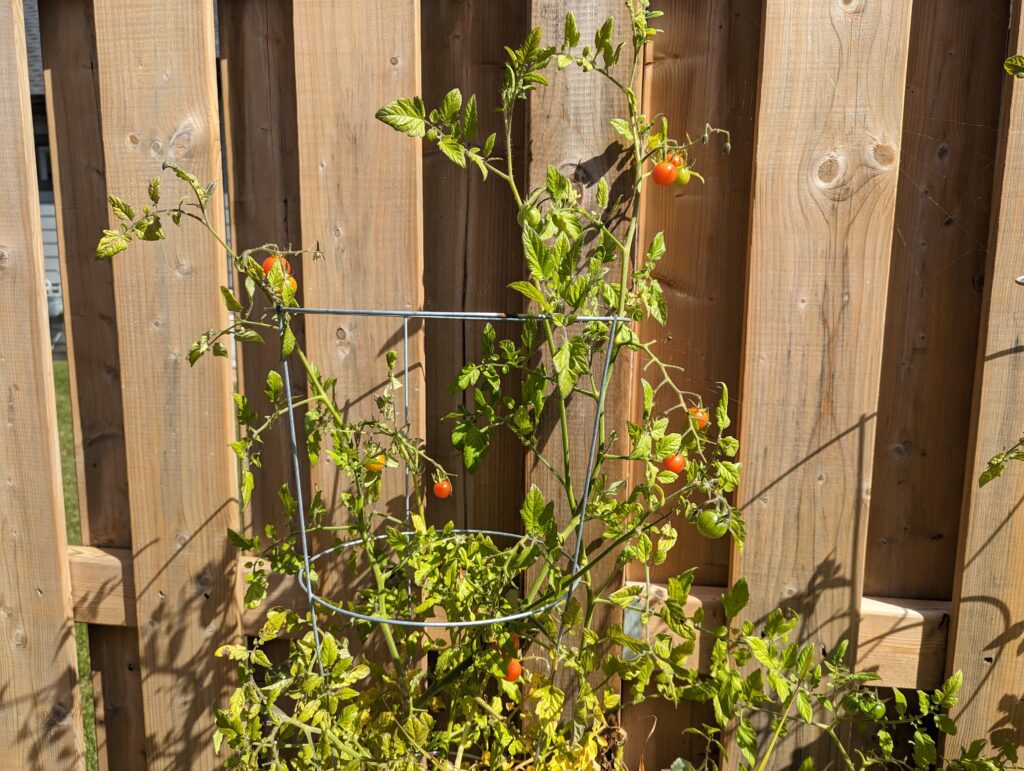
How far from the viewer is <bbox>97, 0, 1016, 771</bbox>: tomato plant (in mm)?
1210

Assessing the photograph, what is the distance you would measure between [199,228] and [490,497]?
2.57 ft

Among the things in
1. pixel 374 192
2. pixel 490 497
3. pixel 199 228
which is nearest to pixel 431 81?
pixel 374 192

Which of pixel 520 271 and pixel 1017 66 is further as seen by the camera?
pixel 520 271

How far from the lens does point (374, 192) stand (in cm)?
155

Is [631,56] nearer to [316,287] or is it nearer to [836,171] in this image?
[836,171]

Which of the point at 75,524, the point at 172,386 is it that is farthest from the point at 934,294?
the point at 75,524

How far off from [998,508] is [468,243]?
1.09 meters

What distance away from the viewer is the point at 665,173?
1.32m

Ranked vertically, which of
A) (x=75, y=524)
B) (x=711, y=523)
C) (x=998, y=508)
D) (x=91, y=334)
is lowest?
(x=75, y=524)

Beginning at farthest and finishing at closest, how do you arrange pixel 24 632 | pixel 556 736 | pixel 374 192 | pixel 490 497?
pixel 24 632, pixel 490 497, pixel 374 192, pixel 556 736

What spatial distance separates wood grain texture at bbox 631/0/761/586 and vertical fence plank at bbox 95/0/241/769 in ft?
2.82

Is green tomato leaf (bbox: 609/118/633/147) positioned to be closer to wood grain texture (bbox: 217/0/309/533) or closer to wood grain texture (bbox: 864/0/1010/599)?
wood grain texture (bbox: 864/0/1010/599)

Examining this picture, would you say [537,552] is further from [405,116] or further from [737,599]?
[405,116]

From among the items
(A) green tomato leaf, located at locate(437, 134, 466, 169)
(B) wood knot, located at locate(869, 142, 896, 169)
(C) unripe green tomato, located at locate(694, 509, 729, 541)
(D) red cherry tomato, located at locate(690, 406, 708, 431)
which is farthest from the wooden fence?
(C) unripe green tomato, located at locate(694, 509, 729, 541)
